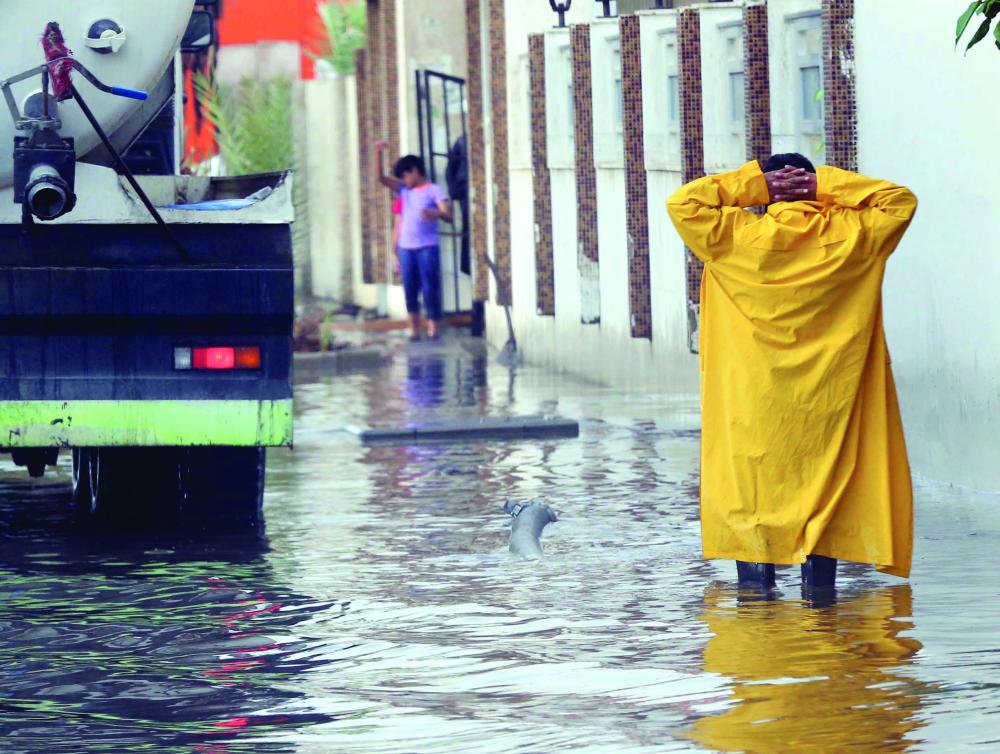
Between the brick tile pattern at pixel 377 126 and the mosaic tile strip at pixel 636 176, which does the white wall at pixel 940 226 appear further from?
the brick tile pattern at pixel 377 126

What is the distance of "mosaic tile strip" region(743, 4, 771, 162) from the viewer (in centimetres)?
1392

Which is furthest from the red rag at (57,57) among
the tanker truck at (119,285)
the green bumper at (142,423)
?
the green bumper at (142,423)

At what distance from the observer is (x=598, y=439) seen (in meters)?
13.9

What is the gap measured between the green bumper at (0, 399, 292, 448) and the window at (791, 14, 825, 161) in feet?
14.1

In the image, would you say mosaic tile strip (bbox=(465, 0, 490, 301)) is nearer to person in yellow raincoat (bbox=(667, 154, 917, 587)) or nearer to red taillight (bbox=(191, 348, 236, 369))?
red taillight (bbox=(191, 348, 236, 369))

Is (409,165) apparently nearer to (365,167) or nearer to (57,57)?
(365,167)

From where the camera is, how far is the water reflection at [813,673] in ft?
20.0

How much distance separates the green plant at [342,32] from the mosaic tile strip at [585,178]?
24934 millimetres

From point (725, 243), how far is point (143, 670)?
7.88 ft

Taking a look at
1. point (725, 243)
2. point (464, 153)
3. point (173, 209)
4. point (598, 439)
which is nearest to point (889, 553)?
point (725, 243)

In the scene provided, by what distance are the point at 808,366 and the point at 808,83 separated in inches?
210

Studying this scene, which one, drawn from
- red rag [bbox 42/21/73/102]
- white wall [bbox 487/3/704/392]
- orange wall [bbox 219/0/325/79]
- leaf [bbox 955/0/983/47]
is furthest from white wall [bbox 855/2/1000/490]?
orange wall [bbox 219/0/325/79]

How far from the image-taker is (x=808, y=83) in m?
13.3

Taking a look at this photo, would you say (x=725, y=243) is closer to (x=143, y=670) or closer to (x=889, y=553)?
(x=889, y=553)
